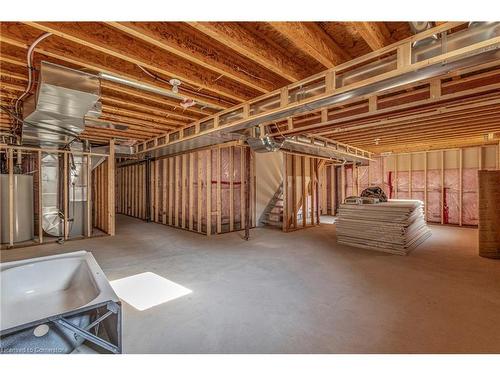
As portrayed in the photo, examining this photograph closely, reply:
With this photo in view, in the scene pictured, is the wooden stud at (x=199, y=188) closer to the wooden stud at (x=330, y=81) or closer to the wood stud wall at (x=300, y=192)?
the wood stud wall at (x=300, y=192)

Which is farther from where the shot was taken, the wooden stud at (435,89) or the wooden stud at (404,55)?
the wooden stud at (435,89)

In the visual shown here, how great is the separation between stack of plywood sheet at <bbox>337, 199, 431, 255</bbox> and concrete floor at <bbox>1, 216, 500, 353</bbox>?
29cm

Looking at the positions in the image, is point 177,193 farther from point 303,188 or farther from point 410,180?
point 410,180

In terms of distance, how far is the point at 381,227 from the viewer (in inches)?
175

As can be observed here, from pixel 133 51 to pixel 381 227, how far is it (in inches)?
180

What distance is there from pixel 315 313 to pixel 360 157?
6.66 meters

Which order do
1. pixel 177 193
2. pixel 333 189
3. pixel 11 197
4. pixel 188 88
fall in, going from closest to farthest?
pixel 188 88, pixel 11 197, pixel 177 193, pixel 333 189

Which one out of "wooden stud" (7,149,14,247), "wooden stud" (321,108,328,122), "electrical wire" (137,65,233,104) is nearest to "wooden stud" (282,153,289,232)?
"wooden stud" (321,108,328,122)

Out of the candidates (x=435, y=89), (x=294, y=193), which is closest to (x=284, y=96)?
(x=435, y=89)

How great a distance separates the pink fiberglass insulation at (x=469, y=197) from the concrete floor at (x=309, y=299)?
2983 millimetres

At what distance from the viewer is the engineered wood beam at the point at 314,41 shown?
6.57 feet

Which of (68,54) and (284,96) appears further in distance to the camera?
(284,96)

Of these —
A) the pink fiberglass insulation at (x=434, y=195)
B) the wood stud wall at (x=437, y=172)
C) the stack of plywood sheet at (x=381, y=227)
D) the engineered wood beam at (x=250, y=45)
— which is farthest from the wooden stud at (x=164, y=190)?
the pink fiberglass insulation at (x=434, y=195)
